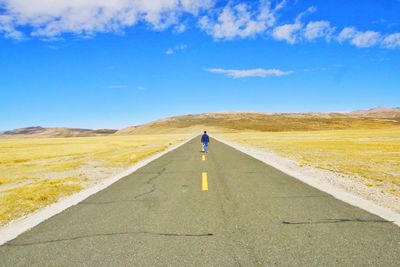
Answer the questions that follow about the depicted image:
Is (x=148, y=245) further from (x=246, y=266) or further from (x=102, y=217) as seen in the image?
(x=102, y=217)

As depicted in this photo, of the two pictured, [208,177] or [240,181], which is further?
[208,177]

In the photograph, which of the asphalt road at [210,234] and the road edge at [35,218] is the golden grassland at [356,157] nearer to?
the asphalt road at [210,234]

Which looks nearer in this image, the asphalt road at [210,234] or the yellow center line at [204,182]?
the asphalt road at [210,234]

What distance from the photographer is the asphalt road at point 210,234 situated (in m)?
4.79

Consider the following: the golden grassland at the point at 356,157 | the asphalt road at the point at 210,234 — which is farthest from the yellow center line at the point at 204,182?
the golden grassland at the point at 356,157

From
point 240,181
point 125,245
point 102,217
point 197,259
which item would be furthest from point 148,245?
point 240,181

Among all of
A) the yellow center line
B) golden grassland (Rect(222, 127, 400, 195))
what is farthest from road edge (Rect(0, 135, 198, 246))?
golden grassland (Rect(222, 127, 400, 195))

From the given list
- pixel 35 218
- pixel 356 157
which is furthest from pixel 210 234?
pixel 356 157

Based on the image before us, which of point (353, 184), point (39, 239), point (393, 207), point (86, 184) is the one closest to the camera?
point (39, 239)

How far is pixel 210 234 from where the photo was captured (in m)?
5.84

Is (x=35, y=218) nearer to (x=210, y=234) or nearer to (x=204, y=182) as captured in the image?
(x=210, y=234)

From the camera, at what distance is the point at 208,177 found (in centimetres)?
1346

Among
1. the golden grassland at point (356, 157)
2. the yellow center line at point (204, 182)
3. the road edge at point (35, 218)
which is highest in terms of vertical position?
the road edge at point (35, 218)

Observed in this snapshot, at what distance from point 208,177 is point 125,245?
819 cm
